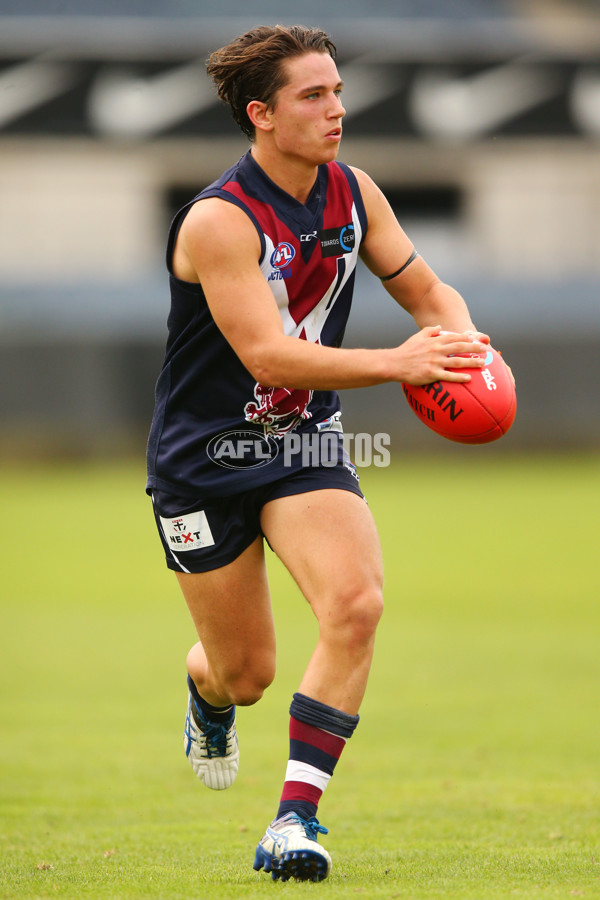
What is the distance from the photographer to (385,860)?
428cm

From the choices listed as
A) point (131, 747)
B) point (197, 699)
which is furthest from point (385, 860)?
point (131, 747)

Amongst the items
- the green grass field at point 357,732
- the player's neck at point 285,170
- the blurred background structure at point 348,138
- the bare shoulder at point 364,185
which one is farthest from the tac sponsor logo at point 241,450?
the blurred background structure at point 348,138

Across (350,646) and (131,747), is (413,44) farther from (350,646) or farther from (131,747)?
(350,646)

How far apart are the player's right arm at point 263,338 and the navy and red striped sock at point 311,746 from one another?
3.41 ft

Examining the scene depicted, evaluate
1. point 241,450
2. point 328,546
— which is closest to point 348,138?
point 241,450

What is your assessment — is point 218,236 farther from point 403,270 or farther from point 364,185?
point 403,270

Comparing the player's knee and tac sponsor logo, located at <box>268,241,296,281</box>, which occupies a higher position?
tac sponsor logo, located at <box>268,241,296,281</box>

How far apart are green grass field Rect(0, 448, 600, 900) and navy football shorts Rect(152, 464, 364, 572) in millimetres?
1044

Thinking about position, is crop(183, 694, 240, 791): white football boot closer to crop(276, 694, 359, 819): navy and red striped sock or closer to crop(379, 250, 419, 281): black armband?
crop(276, 694, 359, 819): navy and red striped sock

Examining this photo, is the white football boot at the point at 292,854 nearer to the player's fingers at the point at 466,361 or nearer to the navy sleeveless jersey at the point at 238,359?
the navy sleeveless jersey at the point at 238,359

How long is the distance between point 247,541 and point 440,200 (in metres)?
28.1

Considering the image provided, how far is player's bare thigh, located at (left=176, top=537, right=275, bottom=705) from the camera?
4.52 metres

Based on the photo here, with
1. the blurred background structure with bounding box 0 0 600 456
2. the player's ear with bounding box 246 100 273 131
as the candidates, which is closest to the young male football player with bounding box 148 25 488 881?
the player's ear with bounding box 246 100 273 131

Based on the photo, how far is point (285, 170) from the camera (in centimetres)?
430
